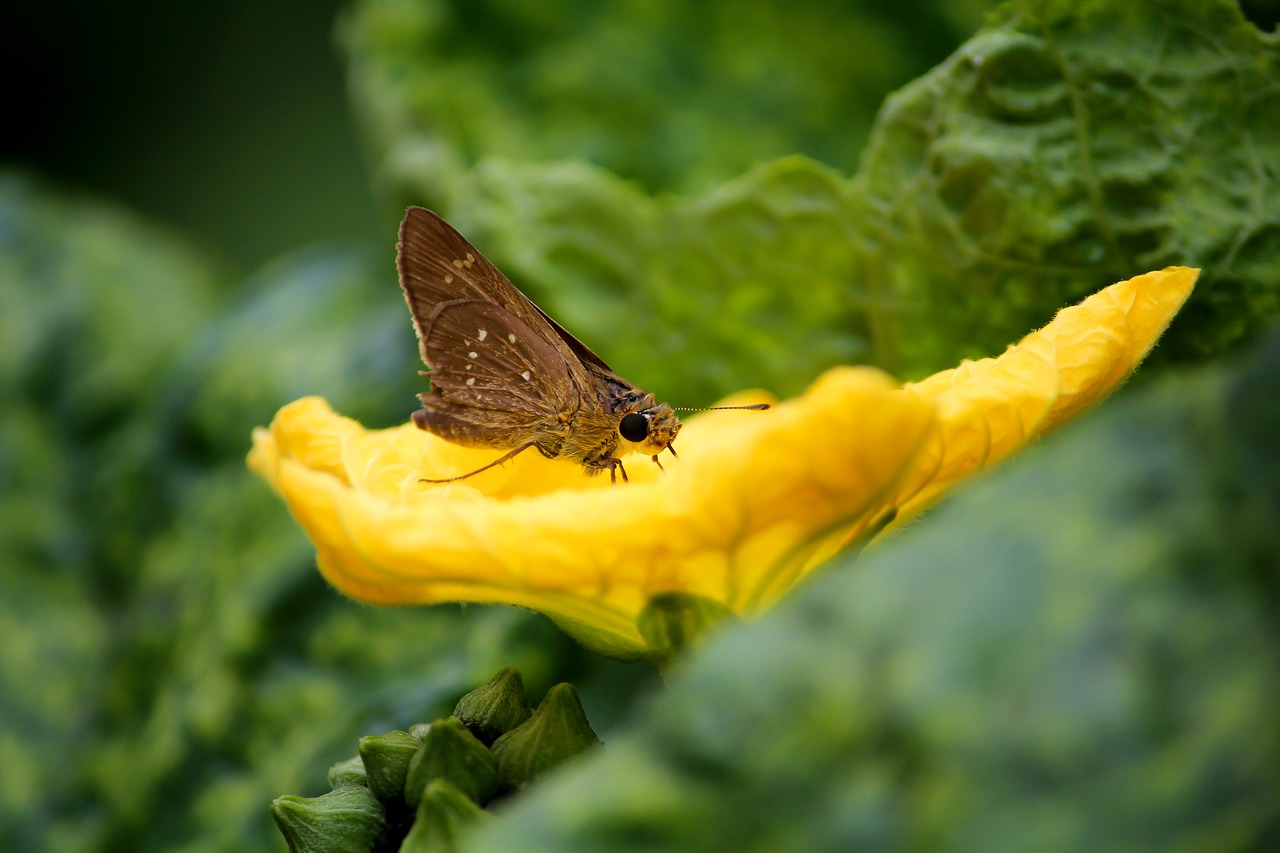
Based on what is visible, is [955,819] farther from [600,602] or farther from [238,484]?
[238,484]

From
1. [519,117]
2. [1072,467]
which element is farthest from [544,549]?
[519,117]

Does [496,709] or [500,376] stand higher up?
[500,376]

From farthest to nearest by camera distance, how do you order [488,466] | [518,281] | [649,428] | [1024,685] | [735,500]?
[518,281], [649,428], [488,466], [735,500], [1024,685]

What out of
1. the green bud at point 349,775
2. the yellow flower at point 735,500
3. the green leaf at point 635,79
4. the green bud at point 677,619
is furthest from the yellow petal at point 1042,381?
the green leaf at point 635,79

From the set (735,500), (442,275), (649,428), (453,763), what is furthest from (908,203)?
(453,763)

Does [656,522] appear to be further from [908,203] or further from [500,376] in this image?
[908,203]

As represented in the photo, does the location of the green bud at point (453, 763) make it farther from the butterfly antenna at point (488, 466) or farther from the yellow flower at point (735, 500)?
the butterfly antenna at point (488, 466)

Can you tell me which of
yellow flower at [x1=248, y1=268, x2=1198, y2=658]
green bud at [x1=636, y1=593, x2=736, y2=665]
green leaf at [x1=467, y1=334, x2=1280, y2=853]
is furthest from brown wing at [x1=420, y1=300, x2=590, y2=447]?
green leaf at [x1=467, y1=334, x2=1280, y2=853]

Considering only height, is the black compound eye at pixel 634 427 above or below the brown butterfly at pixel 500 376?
below
